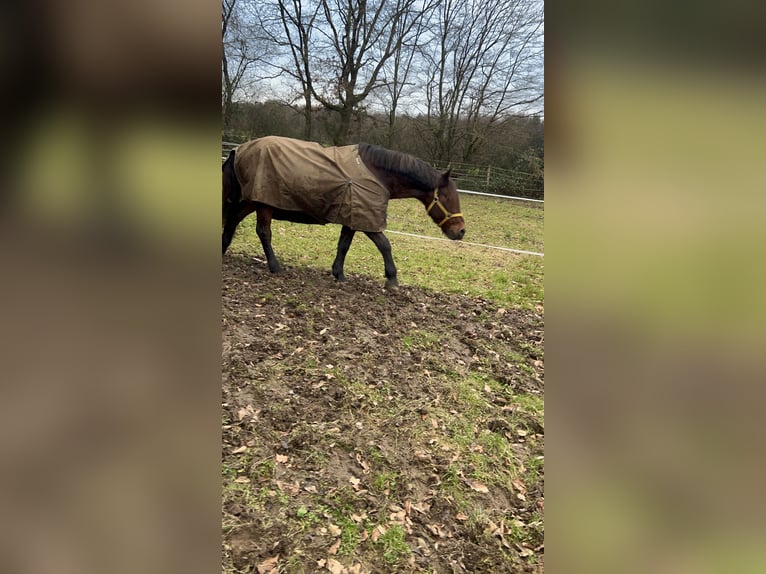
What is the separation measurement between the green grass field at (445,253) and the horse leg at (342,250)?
0.62 feet

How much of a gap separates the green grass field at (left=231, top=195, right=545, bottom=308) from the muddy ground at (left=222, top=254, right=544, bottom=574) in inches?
29.4

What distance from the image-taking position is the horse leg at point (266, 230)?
3863 mm

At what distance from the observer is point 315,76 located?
1667mm

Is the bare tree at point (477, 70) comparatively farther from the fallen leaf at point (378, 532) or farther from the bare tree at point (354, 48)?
the fallen leaf at point (378, 532)

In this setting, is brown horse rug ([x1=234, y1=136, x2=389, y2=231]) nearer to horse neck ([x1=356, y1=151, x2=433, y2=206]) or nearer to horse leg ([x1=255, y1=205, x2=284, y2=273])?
horse neck ([x1=356, y1=151, x2=433, y2=206])

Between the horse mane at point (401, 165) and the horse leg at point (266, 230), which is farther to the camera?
the horse leg at point (266, 230)

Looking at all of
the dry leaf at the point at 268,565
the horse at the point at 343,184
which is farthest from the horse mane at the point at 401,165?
the dry leaf at the point at 268,565

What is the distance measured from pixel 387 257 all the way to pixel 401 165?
0.92 meters

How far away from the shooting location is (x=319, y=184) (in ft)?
11.5

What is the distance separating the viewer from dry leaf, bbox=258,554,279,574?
1392 millimetres

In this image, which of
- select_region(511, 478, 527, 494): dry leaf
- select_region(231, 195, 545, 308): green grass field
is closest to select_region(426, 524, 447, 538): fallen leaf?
select_region(511, 478, 527, 494): dry leaf
